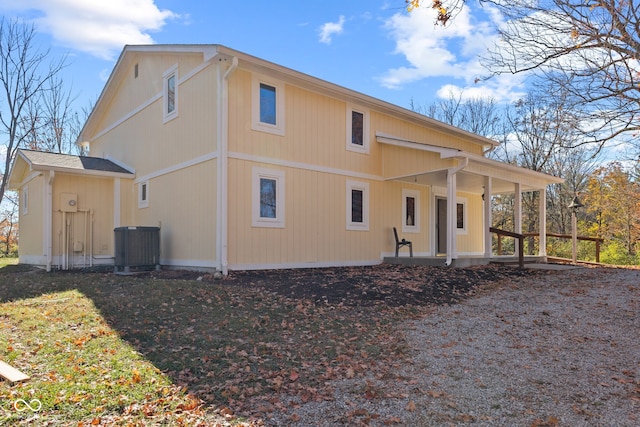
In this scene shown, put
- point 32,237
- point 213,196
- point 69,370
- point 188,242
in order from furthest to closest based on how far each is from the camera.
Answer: point 32,237 < point 188,242 < point 213,196 < point 69,370

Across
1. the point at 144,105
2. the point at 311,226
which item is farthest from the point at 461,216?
the point at 144,105

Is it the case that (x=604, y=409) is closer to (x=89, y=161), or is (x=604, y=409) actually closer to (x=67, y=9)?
(x=89, y=161)

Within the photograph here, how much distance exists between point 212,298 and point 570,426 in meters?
5.38

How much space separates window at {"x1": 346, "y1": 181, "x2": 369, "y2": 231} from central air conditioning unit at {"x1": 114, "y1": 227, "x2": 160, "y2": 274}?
505 cm

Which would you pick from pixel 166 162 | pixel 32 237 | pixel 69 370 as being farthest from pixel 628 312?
pixel 32 237

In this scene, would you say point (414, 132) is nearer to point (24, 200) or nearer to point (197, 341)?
point (197, 341)

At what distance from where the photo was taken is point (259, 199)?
10.2 meters

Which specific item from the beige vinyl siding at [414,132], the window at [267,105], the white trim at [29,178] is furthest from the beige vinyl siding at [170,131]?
the beige vinyl siding at [414,132]

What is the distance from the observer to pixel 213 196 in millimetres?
9781

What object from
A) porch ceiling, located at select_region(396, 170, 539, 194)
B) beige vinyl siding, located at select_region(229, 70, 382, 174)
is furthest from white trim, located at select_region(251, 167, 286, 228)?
porch ceiling, located at select_region(396, 170, 539, 194)

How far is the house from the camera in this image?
9.91m

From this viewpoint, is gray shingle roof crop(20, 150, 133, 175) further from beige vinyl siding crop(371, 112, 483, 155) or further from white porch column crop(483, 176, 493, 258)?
white porch column crop(483, 176, 493, 258)

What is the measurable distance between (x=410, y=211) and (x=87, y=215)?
967cm

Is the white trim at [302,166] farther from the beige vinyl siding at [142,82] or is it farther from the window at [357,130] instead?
the beige vinyl siding at [142,82]
